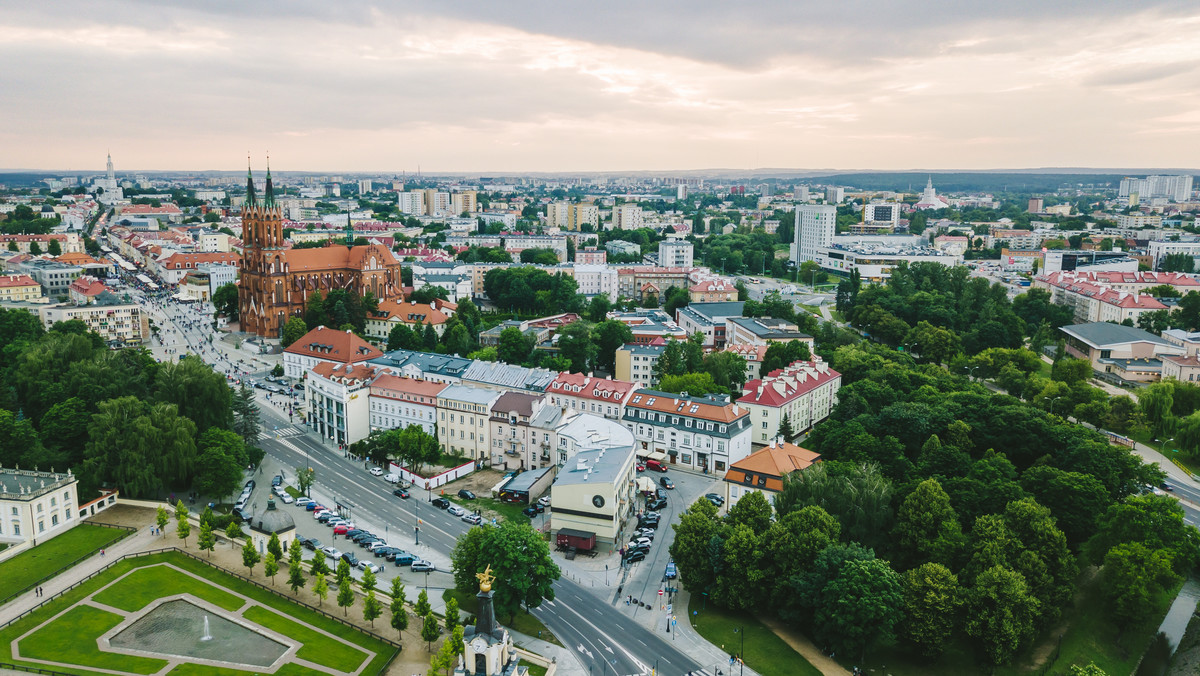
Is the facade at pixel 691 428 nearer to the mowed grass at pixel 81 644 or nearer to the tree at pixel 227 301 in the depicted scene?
the mowed grass at pixel 81 644

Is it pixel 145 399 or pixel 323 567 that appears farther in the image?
pixel 145 399

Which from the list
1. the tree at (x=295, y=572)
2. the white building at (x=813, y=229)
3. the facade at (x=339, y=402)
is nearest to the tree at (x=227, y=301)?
the facade at (x=339, y=402)

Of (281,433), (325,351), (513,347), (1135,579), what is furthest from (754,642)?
(325,351)

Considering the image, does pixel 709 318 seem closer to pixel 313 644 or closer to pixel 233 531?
pixel 233 531

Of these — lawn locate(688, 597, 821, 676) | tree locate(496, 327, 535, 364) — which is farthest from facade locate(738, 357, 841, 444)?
tree locate(496, 327, 535, 364)

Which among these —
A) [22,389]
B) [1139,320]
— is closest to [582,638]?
[22,389]

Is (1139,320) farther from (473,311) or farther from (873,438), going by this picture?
(473,311)
